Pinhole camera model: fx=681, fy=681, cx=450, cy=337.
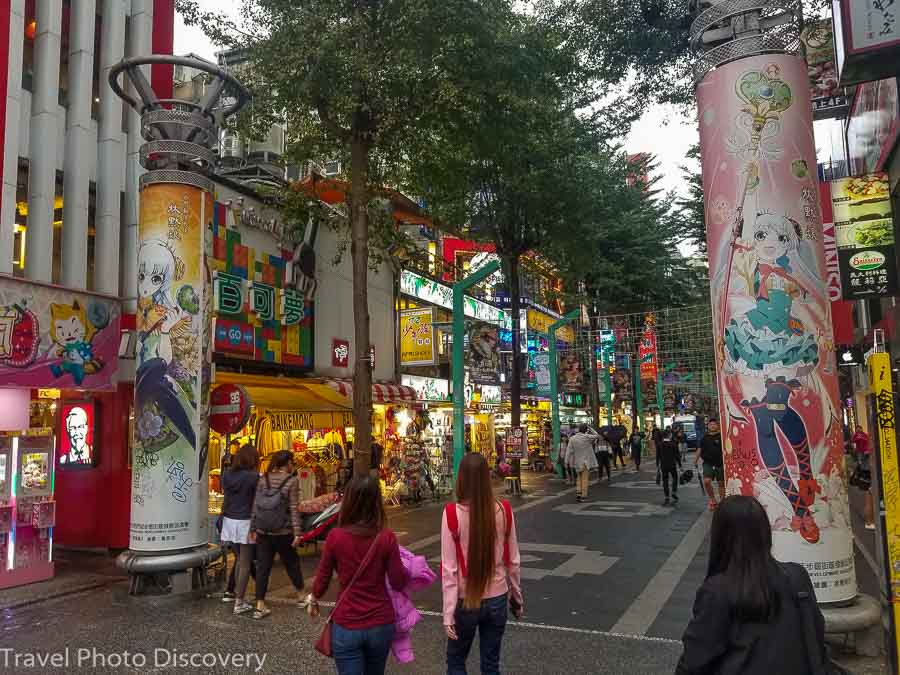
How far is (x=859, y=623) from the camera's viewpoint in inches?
218

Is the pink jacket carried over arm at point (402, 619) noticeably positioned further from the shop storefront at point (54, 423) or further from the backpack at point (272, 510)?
the shop storefront at point (54, 423)

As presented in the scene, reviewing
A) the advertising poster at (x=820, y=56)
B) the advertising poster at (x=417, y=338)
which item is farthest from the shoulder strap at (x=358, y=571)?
the advertising poster at (x=417, y=338)

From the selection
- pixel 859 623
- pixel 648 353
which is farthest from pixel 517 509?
pixel 648 353

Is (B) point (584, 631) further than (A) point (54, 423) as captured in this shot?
No

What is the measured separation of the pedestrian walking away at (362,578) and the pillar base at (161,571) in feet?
16.9

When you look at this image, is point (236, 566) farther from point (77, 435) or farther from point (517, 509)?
point (517, 509)

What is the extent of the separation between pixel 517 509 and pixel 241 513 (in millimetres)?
9211

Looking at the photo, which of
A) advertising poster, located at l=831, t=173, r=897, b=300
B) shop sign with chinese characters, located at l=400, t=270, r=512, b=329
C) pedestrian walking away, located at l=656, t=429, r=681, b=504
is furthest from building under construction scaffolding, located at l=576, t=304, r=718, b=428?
advertising poster, located at l=831, t=173, r=897, b=300

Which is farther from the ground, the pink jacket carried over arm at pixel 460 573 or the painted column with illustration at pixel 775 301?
the painted column with illustration at pixel 775 301

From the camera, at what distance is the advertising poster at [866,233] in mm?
8633

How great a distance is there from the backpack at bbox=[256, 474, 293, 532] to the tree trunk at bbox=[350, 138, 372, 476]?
2.15 metres


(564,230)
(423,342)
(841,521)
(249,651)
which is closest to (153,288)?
(249,651)

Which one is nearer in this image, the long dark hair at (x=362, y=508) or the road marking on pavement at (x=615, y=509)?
the long dark hair at (x=362, y=508)

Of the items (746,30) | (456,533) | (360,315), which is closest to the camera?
(456,533)
